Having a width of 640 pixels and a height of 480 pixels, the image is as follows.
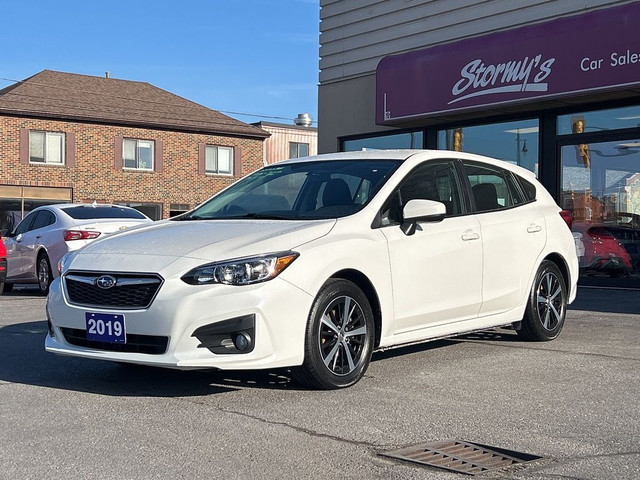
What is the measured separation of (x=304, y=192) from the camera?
698cm

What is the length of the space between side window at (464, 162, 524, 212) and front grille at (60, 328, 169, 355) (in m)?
3.07

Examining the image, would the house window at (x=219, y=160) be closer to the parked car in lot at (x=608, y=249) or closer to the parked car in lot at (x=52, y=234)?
the parked car in lot at (x=52, y=234)

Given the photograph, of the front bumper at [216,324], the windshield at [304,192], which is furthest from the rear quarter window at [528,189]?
the front bumper at [216,324]

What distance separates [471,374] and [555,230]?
2304 mm

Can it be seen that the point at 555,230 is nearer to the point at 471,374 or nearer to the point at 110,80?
the point at 471,374

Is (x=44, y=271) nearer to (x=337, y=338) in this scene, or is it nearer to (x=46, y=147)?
(x=337, y=338)

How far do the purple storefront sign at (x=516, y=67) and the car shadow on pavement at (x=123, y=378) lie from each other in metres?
8.46

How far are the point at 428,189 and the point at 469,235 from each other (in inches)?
19.6

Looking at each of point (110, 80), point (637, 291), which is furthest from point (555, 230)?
point (110, 80)

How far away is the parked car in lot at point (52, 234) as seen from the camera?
13.8 meters

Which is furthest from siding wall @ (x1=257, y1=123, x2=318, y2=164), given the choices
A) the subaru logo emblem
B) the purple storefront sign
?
the subaru logo emblem

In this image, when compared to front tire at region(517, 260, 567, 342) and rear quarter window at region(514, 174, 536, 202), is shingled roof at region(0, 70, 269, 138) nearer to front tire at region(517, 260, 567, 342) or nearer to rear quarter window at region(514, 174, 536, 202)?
rear quarter window at region(514, 174, 536, 202)

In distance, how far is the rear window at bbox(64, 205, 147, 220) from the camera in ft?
47.3

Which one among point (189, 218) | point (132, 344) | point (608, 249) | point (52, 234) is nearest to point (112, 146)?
point (52, 234)
